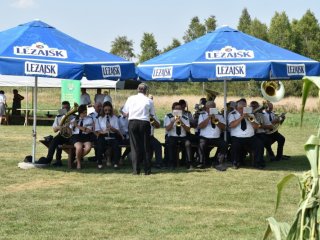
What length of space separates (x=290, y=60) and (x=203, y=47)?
169 cm

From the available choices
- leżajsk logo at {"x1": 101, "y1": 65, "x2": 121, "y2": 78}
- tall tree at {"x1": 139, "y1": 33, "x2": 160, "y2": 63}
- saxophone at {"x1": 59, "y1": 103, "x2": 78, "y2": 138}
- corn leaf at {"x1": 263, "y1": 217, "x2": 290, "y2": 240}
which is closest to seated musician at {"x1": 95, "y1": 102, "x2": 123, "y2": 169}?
saxophone at {"x1": 59, "y1": 103, "x2": 78, "y2": 138}

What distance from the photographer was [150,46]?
173ft

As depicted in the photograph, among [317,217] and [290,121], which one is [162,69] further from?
[290,121]

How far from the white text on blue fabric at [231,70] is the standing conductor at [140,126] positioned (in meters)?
1.40

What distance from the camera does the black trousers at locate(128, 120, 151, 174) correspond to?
462 inches

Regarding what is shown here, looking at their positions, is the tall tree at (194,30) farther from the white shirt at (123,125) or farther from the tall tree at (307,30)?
the white shirt at (123,125)

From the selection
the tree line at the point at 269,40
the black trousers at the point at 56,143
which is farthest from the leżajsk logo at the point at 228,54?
the tree line at the point at 269,40

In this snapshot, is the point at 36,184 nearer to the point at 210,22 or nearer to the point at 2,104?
the point at 2,104

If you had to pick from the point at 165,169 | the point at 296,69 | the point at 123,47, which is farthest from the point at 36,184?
the point at 123,47

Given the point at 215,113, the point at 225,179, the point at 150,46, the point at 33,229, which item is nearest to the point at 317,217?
the point at 33,229

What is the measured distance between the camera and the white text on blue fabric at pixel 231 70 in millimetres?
12031

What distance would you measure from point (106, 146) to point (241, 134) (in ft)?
8.71

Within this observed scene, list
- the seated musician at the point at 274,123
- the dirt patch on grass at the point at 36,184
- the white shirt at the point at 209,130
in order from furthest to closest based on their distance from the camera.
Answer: the seated musician at the point at 274,123
the white shirt at the point at 209,130
the dirt patch on grass at the point at 36,184

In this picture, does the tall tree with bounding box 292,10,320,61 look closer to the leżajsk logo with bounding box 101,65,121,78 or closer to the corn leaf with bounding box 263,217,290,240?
the leżajsk logo with bounding box 101,65,121,78
